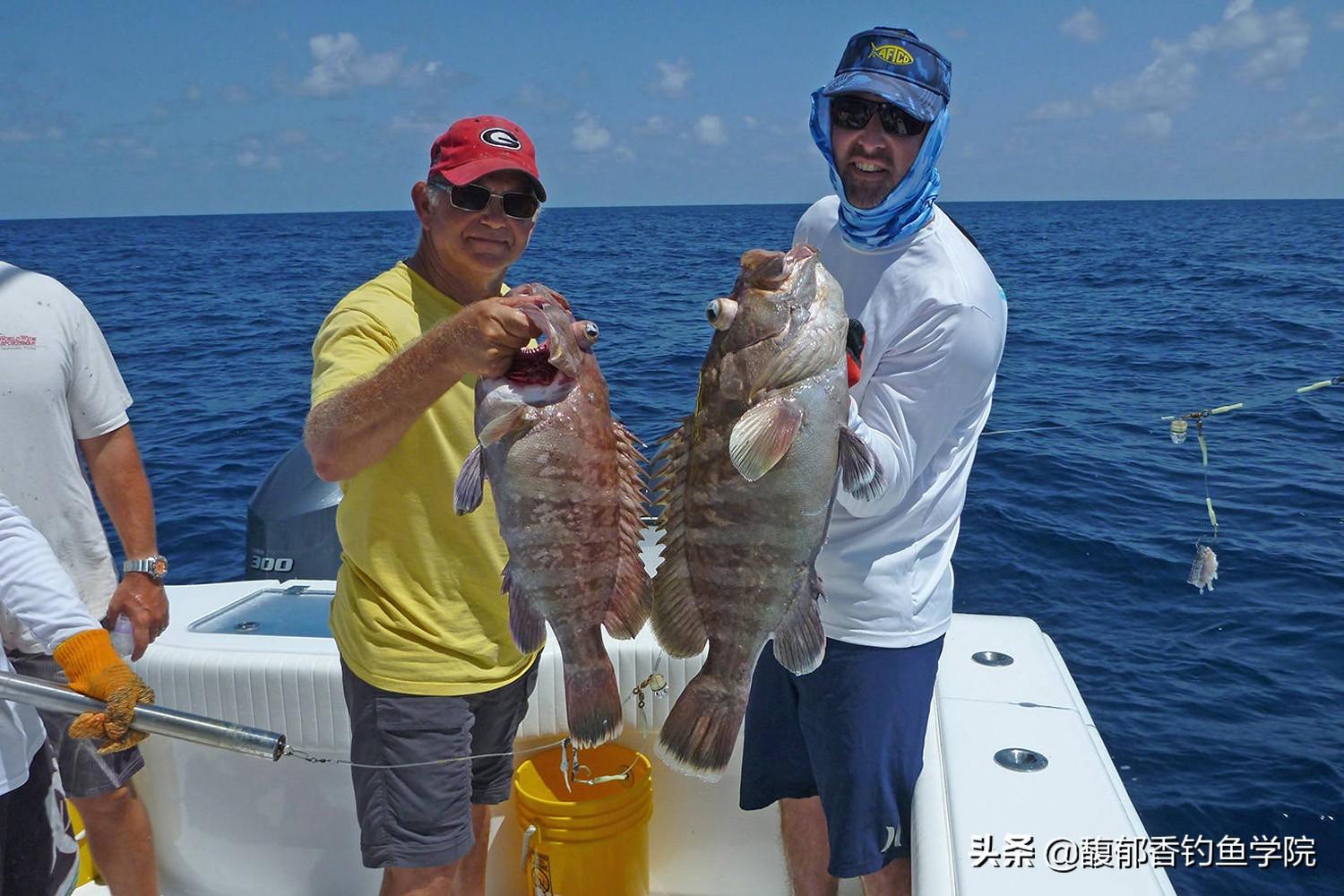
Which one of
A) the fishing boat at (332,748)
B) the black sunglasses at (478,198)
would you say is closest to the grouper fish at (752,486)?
the black sunglasses at (478,198)

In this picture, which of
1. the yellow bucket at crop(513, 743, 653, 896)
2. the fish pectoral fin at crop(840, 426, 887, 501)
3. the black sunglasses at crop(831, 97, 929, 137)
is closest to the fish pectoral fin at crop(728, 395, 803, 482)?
the fish pectoral fin at crop(840, 426, 887, 501)

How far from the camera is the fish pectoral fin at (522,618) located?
7.50 feet

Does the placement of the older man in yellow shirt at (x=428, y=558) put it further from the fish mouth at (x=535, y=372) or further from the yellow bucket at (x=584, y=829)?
the yellow bucket at (x=584, y=829)

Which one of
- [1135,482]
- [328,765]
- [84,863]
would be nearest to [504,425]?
[328,765]

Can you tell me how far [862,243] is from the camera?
2.65m

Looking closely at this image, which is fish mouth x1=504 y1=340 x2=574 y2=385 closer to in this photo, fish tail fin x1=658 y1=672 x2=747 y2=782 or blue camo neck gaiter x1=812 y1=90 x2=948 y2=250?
fish tail fin x1=658 y1=672 x2=747 y2=782

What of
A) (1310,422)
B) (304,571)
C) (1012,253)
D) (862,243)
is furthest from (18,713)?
(1012,253)

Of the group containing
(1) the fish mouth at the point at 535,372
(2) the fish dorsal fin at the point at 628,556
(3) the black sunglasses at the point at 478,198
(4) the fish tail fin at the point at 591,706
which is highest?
(3) the black sunglasses at the point at 478,198

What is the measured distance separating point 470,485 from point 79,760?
193cm

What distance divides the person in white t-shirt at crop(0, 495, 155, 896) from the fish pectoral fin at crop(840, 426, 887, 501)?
1776mm

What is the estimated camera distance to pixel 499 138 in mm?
2668

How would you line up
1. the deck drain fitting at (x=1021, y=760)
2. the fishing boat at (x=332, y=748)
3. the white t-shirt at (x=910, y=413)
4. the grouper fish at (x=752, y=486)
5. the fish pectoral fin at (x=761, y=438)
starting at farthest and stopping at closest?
the fishing boat at (x=332, y=748)
the deck drain fitting at (x=1021, y=760)
the white t-shirt at (x=910, y=413)
the grouper fish at (x=752, y=486)
the fish pectoral fin at (x=761, y=438)

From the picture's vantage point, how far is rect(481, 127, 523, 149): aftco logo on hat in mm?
2654

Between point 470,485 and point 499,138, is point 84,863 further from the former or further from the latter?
point 499,138
